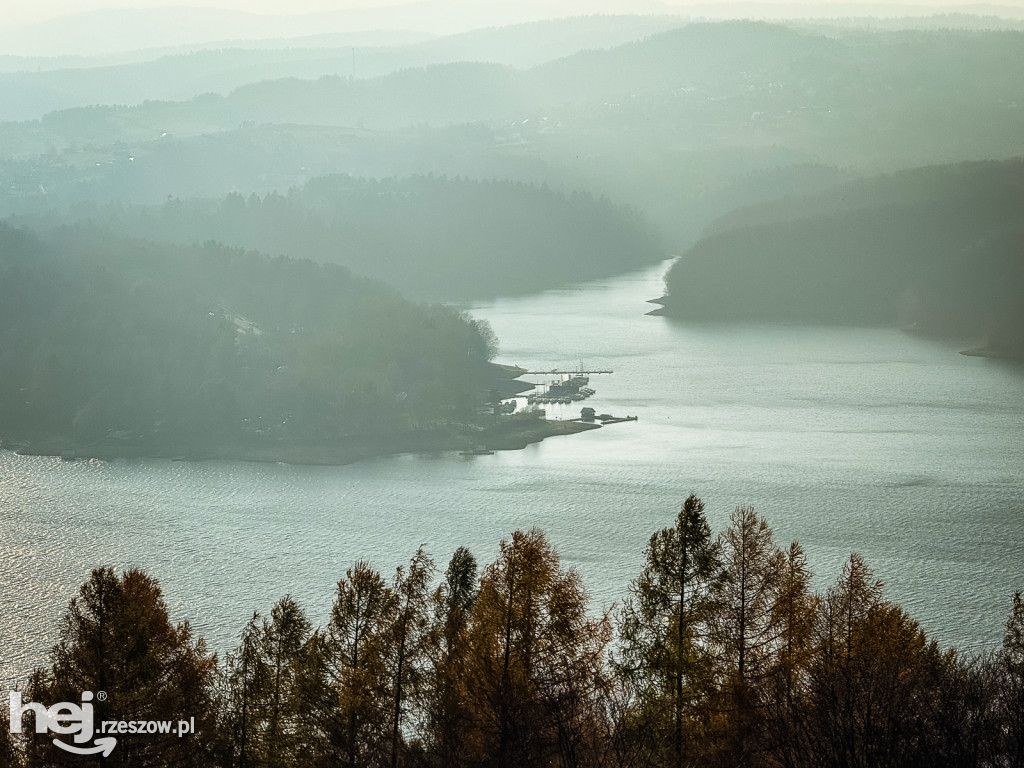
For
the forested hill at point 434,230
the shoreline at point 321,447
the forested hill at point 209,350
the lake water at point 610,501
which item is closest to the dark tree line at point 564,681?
the lake water at point 610,501

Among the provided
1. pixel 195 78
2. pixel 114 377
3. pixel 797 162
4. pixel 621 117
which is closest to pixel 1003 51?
pixel 797 162

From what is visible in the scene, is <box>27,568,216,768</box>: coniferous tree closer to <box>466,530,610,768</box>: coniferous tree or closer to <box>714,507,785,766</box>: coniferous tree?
<box>466,530,610,768</box>: coniferous tree

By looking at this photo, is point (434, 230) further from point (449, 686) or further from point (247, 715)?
point (449, 686)

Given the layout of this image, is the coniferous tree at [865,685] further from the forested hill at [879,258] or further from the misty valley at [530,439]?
the forested hill at [879,258]

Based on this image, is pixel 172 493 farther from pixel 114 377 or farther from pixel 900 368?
pixel 900 368

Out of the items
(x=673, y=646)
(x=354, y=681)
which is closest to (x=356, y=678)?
(x=354, y=681)
